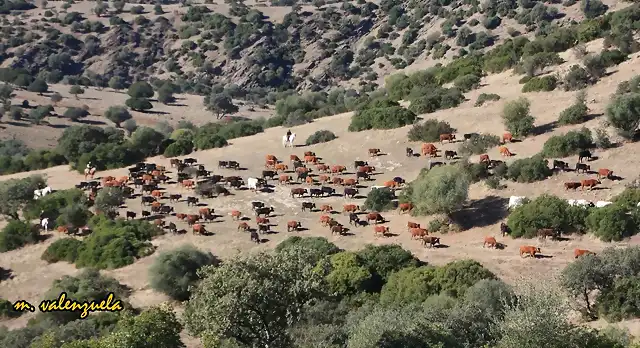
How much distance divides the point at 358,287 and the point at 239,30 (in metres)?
101

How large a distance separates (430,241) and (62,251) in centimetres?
2055

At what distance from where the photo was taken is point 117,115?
8606 centimetres

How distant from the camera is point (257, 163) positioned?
5072 centimetres

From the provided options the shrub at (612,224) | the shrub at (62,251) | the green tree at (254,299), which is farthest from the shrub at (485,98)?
the green tree at (254,299)

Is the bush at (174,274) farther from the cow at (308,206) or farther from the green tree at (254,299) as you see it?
the green tree at (254,299)

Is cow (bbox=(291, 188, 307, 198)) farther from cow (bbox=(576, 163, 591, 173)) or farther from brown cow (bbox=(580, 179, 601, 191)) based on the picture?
brown cow (bbox=(580, 179, 601, 191))

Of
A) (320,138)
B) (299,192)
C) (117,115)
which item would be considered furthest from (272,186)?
(117,115)

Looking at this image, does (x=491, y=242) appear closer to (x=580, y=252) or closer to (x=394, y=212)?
(x=580, y=252)

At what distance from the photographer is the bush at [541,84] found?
172ft

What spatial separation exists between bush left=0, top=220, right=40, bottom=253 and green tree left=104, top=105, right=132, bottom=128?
143 ft

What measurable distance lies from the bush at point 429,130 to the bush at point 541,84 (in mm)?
7868

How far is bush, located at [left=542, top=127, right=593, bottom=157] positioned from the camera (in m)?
40.6

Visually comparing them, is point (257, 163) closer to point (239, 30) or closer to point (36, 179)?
point (36, 179)

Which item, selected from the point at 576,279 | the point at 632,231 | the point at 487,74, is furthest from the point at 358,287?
the point at 487,74
